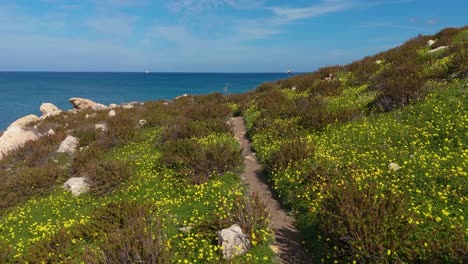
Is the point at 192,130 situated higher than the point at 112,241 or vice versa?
the point at 192,130

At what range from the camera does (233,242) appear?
7395 millimetres

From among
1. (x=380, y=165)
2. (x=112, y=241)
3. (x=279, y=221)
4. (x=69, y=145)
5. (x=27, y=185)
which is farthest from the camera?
(x=69, y=145)

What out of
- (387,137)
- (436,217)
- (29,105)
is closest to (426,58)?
(387,137)

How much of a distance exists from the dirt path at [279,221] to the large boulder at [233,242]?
0.90 m

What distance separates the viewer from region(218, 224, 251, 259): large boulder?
7.27 meters

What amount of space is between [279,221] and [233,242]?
6.81 ft

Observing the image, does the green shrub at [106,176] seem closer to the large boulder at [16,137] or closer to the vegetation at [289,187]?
the vegetation at [289,187]

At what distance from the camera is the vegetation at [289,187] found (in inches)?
266

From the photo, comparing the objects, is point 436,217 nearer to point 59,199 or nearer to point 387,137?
point 387,137

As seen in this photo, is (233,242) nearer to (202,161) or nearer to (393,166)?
(202,161)

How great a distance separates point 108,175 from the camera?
40.1 ft

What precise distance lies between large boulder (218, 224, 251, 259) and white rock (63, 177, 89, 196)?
742 centimetres

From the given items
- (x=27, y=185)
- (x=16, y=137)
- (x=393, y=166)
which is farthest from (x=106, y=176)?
(x=16, y=137)

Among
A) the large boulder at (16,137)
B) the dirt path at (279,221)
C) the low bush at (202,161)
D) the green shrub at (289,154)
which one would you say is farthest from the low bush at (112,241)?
the large boulder at (16,137)
